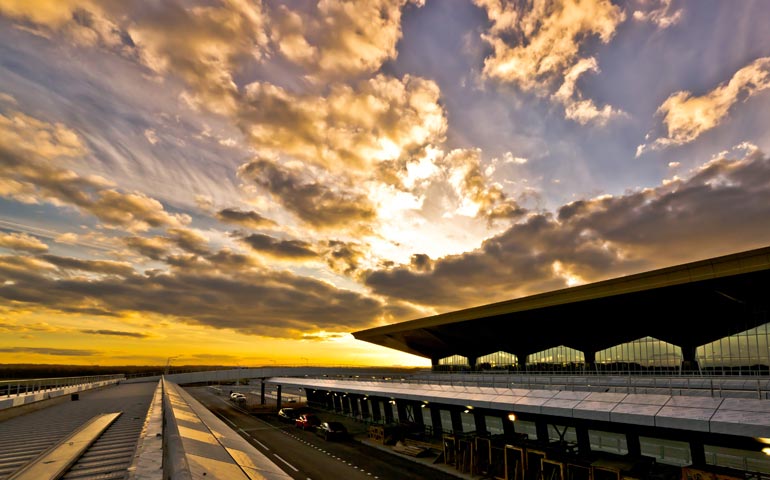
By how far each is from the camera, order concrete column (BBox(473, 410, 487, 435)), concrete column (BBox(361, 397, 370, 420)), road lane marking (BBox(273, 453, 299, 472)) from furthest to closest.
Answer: concrete column (BBox(361, 397, 370, 420)) → concrete column (BBox(473, 410, 487, 435)) → road lane marking (BBox(273, 453, 299, 472))

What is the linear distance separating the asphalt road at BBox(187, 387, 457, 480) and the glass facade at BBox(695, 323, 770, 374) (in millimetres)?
30493

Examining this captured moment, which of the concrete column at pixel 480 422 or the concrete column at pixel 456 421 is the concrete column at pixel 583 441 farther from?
the concrete column at pixel 456 421

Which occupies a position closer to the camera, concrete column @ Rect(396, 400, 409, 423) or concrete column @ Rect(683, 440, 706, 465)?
concrete column @ Rect(683, 440, 706, 465)

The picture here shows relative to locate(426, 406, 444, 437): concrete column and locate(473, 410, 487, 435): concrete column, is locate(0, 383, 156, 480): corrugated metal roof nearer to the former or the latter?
locate(473, 410, 487, 435): concrete column

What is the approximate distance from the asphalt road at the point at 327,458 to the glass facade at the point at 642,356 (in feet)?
110

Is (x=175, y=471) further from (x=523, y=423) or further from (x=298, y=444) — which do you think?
(x=298, y=444)

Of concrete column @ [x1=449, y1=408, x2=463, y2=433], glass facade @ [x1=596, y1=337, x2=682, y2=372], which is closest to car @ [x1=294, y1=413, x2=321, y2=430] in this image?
concrete column @ [x1=449, y1=408, x2=463, y2=433]

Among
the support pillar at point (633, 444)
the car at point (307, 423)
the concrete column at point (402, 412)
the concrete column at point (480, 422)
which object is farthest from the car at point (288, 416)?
the support pillar at point (633, 444)

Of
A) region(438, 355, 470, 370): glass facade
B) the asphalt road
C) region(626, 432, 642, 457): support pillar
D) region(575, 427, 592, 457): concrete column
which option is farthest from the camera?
region(438, 355, 470, 370): glass facade

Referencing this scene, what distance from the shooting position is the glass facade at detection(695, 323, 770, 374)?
39375mm

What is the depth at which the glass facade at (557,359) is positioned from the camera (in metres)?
62.1

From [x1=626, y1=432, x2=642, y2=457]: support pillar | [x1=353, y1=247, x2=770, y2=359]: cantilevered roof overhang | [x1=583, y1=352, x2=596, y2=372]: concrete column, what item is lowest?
[x1=626, y1=432, x2=642, y2=457]: support pillar

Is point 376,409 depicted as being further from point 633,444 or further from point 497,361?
point 633,444

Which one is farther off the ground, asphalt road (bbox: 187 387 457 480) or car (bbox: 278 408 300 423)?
asphalt road (bbox: 187 387 457 480)
